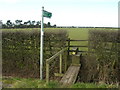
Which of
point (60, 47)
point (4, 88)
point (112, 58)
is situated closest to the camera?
point (4, 88)

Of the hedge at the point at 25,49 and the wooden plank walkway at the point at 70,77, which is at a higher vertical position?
the hedge at the point at 25,49

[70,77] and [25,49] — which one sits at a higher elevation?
[25,49]

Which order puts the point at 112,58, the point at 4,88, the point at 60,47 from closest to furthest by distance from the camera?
the point at 4,88, the point at 112,58, the point at 60,47

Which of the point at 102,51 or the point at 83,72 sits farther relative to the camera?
the point at 83,72

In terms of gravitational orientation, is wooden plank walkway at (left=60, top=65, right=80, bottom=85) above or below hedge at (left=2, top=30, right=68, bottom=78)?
below

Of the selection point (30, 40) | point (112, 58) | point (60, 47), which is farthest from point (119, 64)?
point (30, 40)

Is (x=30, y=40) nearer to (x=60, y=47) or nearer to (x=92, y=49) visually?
(x=60, y=47)

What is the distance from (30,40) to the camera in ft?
26.1

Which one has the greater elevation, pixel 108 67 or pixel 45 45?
pixel 45 45

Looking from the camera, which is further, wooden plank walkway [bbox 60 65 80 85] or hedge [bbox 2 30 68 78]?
hedge [bbox 2 30 68 78]

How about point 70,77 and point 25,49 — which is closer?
point 70,77

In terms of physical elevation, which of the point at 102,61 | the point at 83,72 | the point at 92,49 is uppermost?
the point at 92,49

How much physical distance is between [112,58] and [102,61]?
428 millimetres

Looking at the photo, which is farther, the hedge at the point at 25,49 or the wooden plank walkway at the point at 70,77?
the hedge at the point at 25,49
